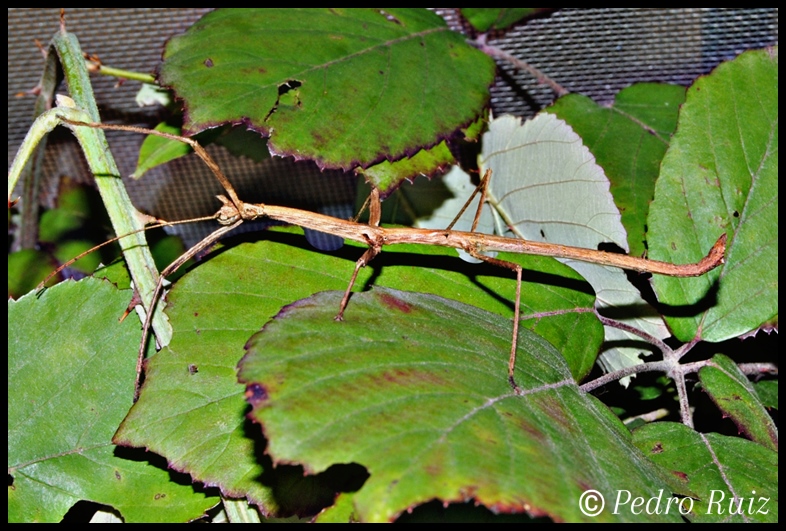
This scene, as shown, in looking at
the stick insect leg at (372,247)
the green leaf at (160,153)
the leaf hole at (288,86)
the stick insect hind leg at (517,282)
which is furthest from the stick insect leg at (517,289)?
the green leaf at (160,153)

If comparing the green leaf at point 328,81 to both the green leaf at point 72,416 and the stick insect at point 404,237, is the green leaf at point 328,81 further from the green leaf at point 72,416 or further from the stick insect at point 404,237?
the green leaf at point 72,416

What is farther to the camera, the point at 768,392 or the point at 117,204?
the point at 768,392

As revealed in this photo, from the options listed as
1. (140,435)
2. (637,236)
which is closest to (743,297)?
(637,236)

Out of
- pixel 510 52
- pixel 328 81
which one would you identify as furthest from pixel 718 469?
pixel 510 52

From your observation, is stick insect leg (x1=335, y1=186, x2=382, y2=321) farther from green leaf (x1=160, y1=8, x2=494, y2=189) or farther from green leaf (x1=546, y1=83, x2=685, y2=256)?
green leaf (x1=546, y1=83, x2=685, y2=256)

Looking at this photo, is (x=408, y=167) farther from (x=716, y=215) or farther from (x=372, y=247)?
(x=716, y=215)

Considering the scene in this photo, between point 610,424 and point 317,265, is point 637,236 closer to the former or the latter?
point 610,424
